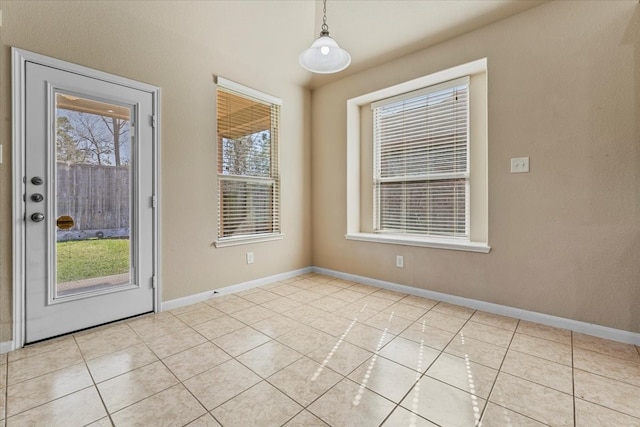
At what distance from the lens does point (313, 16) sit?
3.19m

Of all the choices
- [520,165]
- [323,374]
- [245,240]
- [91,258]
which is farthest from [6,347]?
[520,165]

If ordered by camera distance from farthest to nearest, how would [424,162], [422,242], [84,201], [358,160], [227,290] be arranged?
[358,160]
[424,162]
[227,290]
[422,242]
[84,201]

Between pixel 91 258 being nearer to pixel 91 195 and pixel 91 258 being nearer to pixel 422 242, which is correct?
pixel 91 195

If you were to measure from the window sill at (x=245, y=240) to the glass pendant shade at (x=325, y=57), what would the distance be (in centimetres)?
198

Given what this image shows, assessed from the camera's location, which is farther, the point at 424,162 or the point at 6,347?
the point at 424,162

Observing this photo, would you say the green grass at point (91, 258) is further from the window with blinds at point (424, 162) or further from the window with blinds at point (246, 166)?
the window with blinds at point (424, 162)

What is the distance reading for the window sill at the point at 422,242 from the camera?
2801mm

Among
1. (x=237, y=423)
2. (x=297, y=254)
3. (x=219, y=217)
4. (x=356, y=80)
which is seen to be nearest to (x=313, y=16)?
(x=356, y=80)

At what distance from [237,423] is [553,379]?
1762 mm

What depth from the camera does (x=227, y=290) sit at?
3.25 metres

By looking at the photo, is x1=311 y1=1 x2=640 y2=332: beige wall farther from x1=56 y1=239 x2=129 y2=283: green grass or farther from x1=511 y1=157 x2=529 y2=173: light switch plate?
x1=56 y1=239 x2=129 y2=283: green grass

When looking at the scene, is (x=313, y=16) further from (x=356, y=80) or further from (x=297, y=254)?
(x=297, y=254)

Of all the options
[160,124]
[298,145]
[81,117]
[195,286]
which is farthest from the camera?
[298,145]

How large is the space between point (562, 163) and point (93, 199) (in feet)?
12.4
